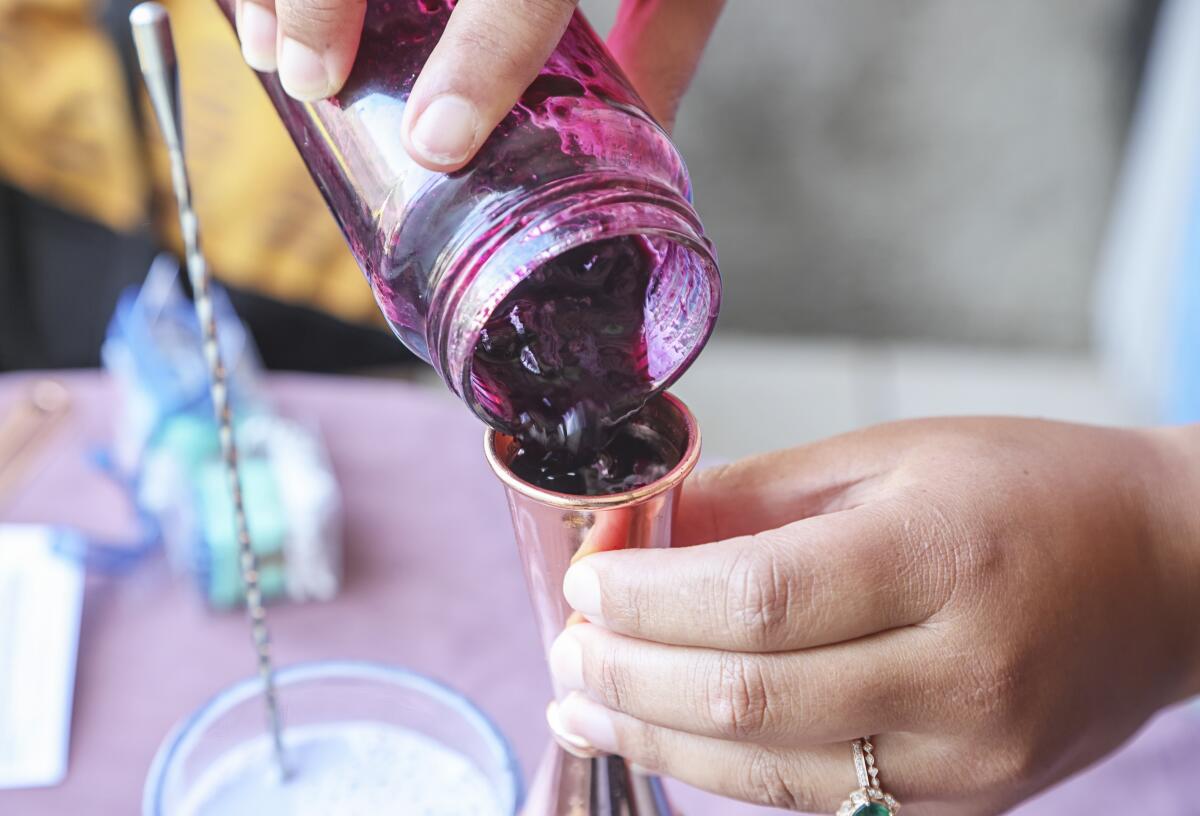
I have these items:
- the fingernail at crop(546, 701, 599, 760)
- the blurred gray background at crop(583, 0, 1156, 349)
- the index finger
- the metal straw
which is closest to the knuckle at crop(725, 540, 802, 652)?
the index finger

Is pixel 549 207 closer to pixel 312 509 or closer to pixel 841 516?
pixel 841 516

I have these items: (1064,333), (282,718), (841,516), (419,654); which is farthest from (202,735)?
(1064,333)

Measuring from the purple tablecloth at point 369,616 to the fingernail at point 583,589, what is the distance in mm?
220

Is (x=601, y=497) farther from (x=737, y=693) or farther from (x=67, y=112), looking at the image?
(x=67, y=112)

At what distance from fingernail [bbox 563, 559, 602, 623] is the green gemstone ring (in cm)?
12

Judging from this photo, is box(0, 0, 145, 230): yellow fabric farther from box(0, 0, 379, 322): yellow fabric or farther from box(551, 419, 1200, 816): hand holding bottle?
box(551, 419, 1200, 816): hand holding bottle

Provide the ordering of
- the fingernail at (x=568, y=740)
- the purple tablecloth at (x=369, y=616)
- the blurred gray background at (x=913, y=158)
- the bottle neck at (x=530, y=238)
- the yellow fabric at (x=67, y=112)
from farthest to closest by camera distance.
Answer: the blurred gray background at (x=913, y=158), the yellow fabric at (x=67, y=112), the purple tablecloth at (x=369, y=616), the fingernail at (x=568, y=740), the bottle neck at (x=530, y=238)

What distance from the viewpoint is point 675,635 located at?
0.44 meters

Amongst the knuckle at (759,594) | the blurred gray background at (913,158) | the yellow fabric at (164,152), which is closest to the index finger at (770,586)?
the knuckle at (759,594)

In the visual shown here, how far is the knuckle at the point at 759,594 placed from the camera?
428 mm

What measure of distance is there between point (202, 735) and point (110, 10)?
0.98m

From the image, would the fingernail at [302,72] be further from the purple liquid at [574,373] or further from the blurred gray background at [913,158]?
the blurred gray background at [913,158]

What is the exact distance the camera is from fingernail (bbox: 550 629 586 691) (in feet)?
1.52

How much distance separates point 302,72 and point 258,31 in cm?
6
